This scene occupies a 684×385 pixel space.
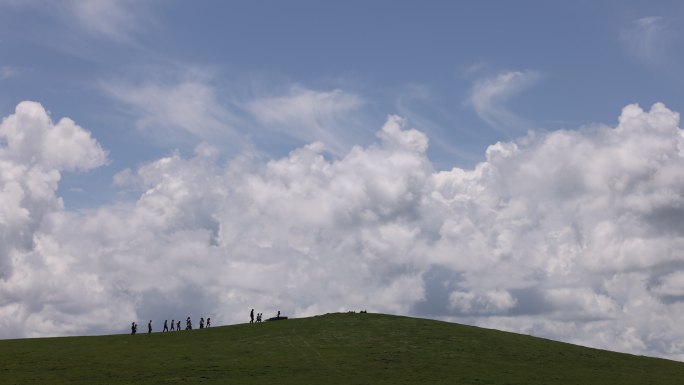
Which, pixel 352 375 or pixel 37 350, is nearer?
pixel 352 375

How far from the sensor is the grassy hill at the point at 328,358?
6438 cm

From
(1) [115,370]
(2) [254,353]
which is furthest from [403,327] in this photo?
(1) [115,370]

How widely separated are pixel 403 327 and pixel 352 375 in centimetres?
2300

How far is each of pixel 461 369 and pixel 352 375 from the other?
1165cm

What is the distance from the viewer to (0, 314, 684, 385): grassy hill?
211 ft

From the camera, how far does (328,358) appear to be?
71.2 meters

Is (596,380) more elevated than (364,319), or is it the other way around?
(364,319)

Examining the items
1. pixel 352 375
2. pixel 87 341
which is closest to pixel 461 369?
pixel 352 375

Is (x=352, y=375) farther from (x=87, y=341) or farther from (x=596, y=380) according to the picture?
(x=87, y=341)

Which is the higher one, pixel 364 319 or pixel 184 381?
pixel 364 319

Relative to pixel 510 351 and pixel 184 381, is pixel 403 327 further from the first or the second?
pixel 184 381

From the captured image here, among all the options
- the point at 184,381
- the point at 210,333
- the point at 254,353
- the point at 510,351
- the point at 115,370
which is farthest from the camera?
the point at 210,333

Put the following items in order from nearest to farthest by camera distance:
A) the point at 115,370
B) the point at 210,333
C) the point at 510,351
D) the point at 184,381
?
1. the point at 184,381
2. the point at 115,370
3. the point at 510,351
4. the point at 210,333

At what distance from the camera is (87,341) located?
267 feet
